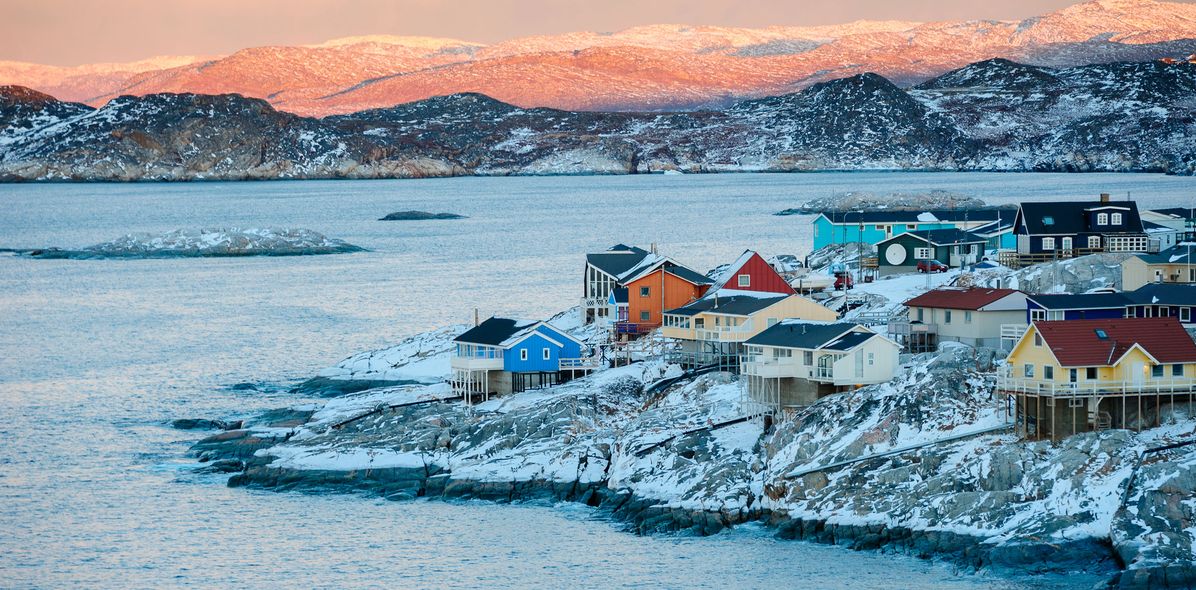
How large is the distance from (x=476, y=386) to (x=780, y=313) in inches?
340

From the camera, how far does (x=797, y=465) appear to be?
130ft

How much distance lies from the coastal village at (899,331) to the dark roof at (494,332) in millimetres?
66

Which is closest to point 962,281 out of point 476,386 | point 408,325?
point 476,386

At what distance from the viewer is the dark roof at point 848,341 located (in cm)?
4331

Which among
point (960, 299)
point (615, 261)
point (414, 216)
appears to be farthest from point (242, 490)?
point (414, 216)

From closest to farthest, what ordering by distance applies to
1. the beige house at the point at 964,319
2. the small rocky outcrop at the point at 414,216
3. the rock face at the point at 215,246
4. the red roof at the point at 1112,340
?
1. the red roof at the point at 1112,340
2. the beige house at the point at 964,319
3. the rock face at the point at 215,246
4. the small rocky outcrop at the point at 414,216

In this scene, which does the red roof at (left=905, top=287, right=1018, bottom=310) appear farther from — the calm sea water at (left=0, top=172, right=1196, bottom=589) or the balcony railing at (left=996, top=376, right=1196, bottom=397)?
the calm sea water at (left=0, top=172, right=1196, bottom=589)

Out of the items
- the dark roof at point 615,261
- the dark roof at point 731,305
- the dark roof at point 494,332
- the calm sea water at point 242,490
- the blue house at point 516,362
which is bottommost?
the calm sea water at point 242,490

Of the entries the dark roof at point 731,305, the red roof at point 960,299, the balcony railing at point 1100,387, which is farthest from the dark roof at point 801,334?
the balcony railing at point 1100,387

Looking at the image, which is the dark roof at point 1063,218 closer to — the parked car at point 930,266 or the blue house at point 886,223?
the parked car at point 930,266

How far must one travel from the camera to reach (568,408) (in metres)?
45.2

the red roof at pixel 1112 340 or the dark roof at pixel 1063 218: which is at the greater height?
the dark roof at pixel 1063 218

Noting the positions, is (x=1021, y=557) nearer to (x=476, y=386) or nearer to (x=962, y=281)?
(x=476, y=386)

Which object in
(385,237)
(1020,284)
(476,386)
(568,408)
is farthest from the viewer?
(385,237)
